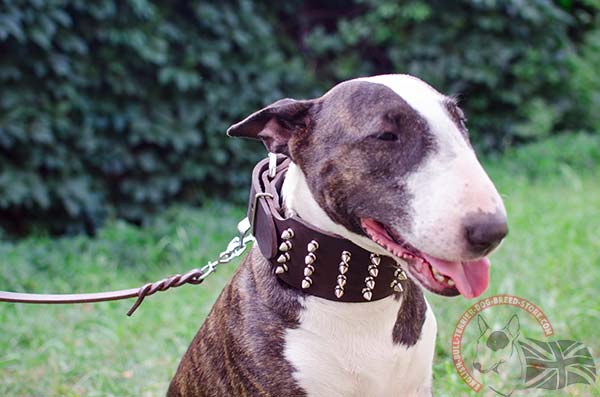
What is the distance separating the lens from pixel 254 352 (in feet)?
6.47

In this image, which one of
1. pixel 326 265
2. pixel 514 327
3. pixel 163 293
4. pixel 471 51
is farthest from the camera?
pixel 471 51

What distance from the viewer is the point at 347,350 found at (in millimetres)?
1946

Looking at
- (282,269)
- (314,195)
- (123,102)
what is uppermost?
(314,195)

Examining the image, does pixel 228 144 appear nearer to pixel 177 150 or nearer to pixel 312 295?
pixel 177 150

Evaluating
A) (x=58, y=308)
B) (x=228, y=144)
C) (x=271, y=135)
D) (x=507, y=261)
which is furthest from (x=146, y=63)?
(x=271, y=135)

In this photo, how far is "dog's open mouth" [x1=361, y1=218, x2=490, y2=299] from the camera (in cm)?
176

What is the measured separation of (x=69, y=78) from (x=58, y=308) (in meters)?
1.70

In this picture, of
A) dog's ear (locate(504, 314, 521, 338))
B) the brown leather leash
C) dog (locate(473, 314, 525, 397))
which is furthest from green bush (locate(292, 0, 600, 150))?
the brown leather leash

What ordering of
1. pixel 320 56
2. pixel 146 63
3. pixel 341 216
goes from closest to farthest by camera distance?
pixel 341 216, pixel 146 63, pixel 320 56

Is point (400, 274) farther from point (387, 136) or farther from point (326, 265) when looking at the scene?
point (387, 136)

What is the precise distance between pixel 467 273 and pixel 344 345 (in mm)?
368

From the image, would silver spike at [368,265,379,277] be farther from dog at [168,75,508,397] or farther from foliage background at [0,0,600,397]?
foliage background at [0,0,600,397]

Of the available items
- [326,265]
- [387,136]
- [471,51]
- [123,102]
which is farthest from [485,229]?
[471,51]

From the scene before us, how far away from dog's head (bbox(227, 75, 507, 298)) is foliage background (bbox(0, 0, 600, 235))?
3.55 meters
